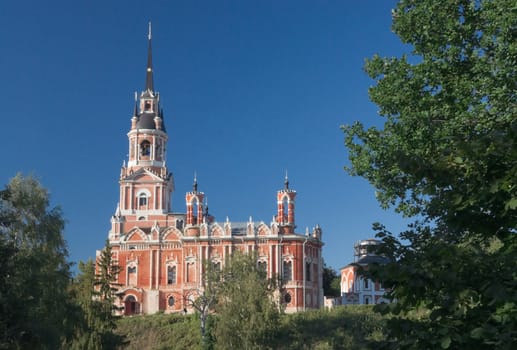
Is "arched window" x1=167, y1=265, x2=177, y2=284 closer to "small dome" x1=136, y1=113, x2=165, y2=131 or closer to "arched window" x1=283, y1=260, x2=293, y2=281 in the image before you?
"arched window" x1=283, y1=260, x2=293, y2=281

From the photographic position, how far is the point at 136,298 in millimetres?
61812

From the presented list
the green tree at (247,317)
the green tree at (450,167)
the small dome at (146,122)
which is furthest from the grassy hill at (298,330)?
the green tree at (450,167)

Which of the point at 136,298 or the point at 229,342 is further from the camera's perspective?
the point at 136,298

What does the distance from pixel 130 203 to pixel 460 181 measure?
59.7 meters

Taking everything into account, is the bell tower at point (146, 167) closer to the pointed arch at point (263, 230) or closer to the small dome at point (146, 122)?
the small dome at point (146, 122)

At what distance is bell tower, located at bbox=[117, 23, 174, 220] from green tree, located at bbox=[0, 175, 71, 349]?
3442 cm

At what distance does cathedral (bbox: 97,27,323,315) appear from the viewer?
2391 inches

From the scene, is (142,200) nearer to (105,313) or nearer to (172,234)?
(172,234)

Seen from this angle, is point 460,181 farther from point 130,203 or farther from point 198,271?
point 130,203

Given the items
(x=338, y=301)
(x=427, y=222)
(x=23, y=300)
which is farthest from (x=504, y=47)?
(x=338, y=301)

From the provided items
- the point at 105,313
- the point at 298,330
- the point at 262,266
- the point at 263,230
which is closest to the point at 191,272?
the point at 263,230

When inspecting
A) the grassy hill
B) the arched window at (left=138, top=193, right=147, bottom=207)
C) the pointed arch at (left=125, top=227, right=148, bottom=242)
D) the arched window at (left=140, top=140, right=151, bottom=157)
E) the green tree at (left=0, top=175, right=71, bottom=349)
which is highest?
the arched window at (left=140, top=140, right=151, bottom=157)

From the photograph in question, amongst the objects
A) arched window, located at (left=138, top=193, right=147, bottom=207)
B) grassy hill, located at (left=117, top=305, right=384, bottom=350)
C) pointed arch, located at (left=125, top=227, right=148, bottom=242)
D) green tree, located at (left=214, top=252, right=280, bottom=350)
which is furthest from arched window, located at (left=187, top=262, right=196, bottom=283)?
green tree, located at (left=214, top=252, right=280, bottom=350)

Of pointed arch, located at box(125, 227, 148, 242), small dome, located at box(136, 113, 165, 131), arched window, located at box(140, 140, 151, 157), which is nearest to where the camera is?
pointed arch, located at box(125, 227, 148, 242)
